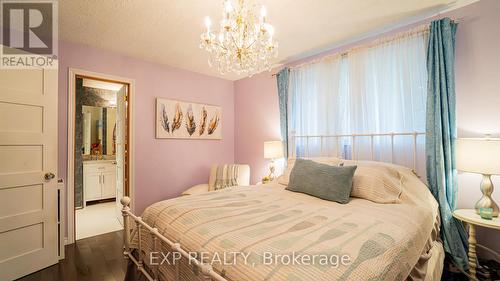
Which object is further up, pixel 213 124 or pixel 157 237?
pixel 213 124

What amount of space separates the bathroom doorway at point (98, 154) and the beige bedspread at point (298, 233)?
2.20m

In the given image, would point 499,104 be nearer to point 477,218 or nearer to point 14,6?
point 477,218

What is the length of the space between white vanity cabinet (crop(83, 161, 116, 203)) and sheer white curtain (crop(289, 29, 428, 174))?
3.75 m

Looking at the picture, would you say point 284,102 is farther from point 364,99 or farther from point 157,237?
point 157,237

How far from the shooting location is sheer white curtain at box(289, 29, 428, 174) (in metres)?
2.20

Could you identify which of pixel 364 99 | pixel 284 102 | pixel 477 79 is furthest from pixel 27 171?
pixel 477 79

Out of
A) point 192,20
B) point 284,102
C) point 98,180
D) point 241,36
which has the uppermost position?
point 192,20

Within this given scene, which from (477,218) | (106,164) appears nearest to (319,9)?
(477,218)

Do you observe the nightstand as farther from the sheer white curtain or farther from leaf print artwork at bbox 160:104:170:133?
leaf print artwork at bbox 160:104:170:133

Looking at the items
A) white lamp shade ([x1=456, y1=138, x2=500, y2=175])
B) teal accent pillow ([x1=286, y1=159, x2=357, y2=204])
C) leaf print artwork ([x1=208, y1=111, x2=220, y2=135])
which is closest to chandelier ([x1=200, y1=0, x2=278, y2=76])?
teal accent pillow ([x1=286, y1=159, x2=357, y2=204])

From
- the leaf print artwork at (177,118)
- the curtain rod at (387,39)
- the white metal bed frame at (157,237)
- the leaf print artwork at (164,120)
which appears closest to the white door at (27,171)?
the white metal bed frame at (157,237)

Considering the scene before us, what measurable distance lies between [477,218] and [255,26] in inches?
85.4

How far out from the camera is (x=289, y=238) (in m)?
1.10

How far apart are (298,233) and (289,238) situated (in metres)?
0.09
